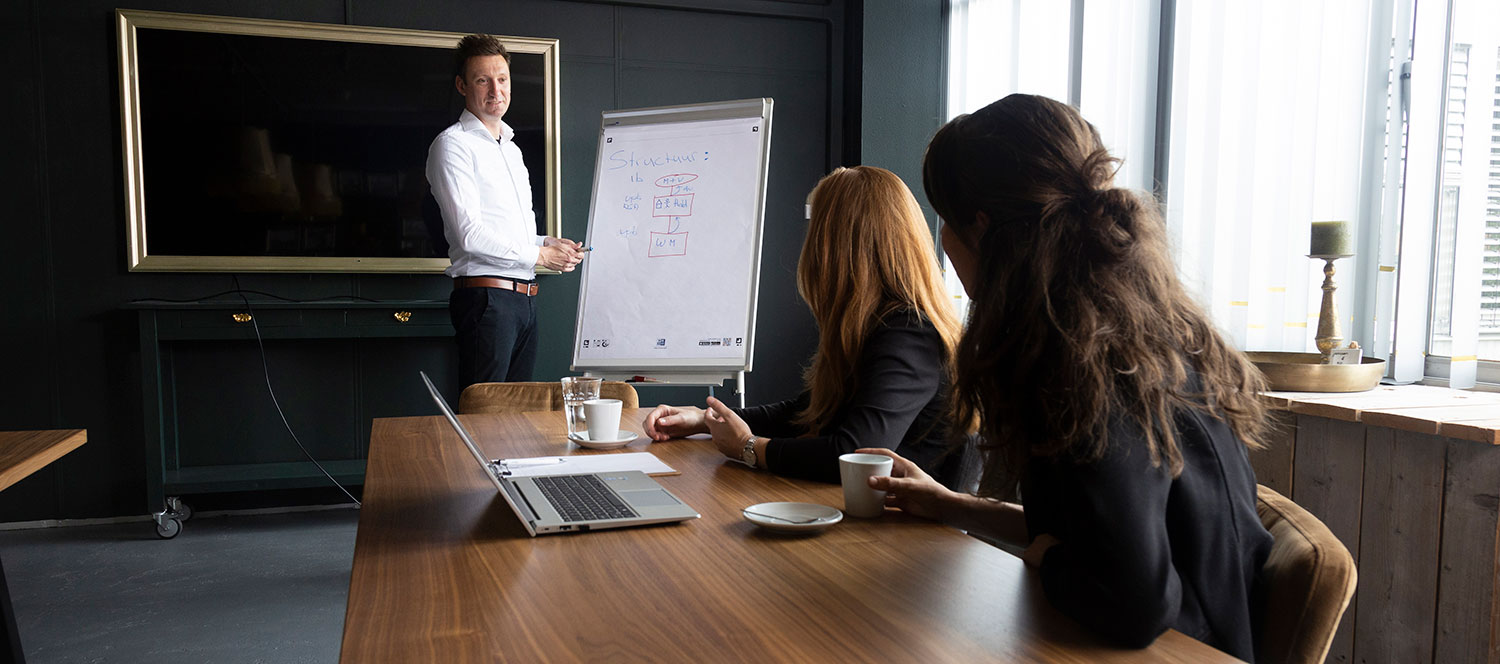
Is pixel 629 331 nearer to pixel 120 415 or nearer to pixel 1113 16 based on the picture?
pixel 1113 16

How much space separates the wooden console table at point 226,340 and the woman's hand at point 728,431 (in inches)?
93.6

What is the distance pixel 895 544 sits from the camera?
1020 millimetres

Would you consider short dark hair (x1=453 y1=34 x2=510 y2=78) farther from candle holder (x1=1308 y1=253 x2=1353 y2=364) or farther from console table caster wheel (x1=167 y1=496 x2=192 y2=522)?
candle holder (x1=1308 y1=253 x2=1353 y2=364)

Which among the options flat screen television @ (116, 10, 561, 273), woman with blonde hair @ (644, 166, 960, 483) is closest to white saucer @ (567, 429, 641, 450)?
woman with blonde hair @ (644, 166, 960, 483)

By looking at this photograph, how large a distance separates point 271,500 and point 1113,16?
12.0 ft

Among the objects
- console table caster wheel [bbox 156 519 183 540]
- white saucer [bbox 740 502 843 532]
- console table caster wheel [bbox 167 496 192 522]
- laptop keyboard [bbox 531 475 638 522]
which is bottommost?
console table caster wheel [bbox 156 519 183 540]

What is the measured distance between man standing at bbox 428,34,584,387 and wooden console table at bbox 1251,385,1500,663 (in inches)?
87.2

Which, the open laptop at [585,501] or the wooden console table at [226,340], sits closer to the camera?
the open laptop at [585,501]

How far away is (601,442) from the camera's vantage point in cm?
163

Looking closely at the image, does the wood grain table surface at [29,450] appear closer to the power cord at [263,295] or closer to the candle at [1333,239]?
the power cord at [263,295]

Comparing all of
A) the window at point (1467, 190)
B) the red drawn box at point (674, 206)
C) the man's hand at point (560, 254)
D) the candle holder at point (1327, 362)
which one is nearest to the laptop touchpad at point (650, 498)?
the candle holder at point (1327, 362)

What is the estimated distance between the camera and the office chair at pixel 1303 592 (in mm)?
831

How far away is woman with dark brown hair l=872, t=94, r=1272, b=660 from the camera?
0.76m

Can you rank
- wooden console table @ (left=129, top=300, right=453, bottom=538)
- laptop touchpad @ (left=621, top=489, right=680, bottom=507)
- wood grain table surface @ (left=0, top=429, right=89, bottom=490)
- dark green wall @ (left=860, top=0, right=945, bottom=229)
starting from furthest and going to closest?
dark green wall @ (left=860, top=0, right=945, bottom=229) → wooden console table @ (left=129, top=300, right=453, bottom=538) → wood grain table surface @ (left=0, top=429, right=89, bottom=490) → laptop touchpad @ (left=621, top=489, right=680, bottom=507)
